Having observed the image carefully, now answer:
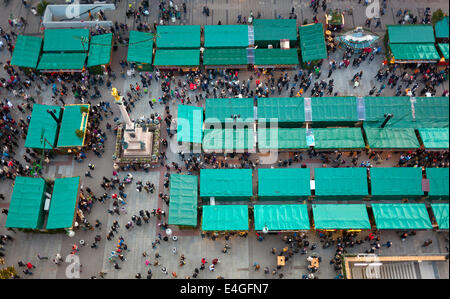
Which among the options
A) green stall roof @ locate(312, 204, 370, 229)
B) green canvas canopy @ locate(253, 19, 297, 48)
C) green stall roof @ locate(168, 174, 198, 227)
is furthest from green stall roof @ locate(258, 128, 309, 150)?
green canvas canopy @ locate(253, 19, 297, 48)

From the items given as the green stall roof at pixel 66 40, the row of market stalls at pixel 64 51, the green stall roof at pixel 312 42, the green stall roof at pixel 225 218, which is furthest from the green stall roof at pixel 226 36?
the green stall roof at pixel 225 218

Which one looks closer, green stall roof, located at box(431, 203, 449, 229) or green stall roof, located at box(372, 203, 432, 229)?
green stall roof, located at box(431, 203, 449, 229)

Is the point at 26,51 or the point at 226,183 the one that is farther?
the point at 26,51

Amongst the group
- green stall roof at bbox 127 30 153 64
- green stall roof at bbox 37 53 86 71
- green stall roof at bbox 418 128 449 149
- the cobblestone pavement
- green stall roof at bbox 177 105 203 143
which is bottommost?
the cobblestone pavement

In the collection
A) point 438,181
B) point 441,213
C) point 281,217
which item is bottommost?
point 281,217

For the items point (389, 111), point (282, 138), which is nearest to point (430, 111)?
point (389, 111)

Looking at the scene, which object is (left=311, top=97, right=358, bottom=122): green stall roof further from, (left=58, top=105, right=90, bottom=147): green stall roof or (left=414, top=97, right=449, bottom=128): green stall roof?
(left=58, top=105, right=90, bottom=147): green stall roof

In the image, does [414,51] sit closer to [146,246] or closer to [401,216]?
[401,216]
